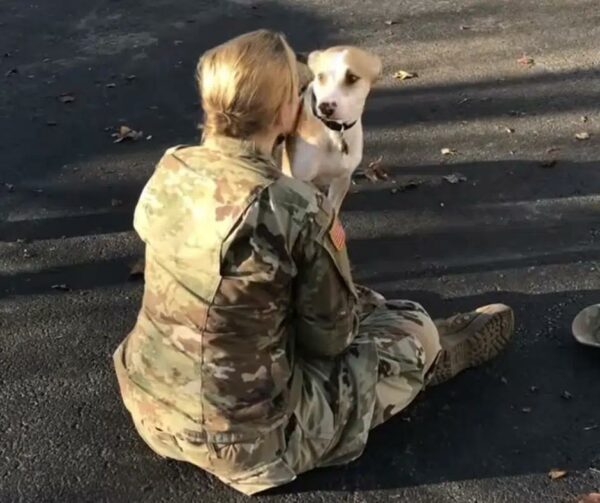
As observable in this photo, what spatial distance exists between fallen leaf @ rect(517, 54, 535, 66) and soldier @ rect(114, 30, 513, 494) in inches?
150

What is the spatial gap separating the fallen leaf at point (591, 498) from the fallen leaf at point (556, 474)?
0.39 feet

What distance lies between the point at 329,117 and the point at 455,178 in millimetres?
1254

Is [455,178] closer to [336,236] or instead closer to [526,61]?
[526,61]

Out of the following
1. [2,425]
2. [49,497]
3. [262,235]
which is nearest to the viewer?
[262,235]

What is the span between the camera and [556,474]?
322 cm

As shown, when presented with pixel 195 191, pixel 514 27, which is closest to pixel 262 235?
pixel 195 191

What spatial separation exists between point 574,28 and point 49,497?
5.67 meters

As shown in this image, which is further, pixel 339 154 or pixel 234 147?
pixel 339 154

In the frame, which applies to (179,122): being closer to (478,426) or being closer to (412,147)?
(412,147)

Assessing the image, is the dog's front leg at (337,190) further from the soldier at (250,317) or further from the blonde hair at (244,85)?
the blonde hair at (244,85)

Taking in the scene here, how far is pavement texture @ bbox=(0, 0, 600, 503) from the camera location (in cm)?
333

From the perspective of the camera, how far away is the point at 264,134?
2.75 meters

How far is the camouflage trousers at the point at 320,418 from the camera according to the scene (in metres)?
3.04

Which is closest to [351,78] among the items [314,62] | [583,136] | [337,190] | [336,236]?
[314,62]
